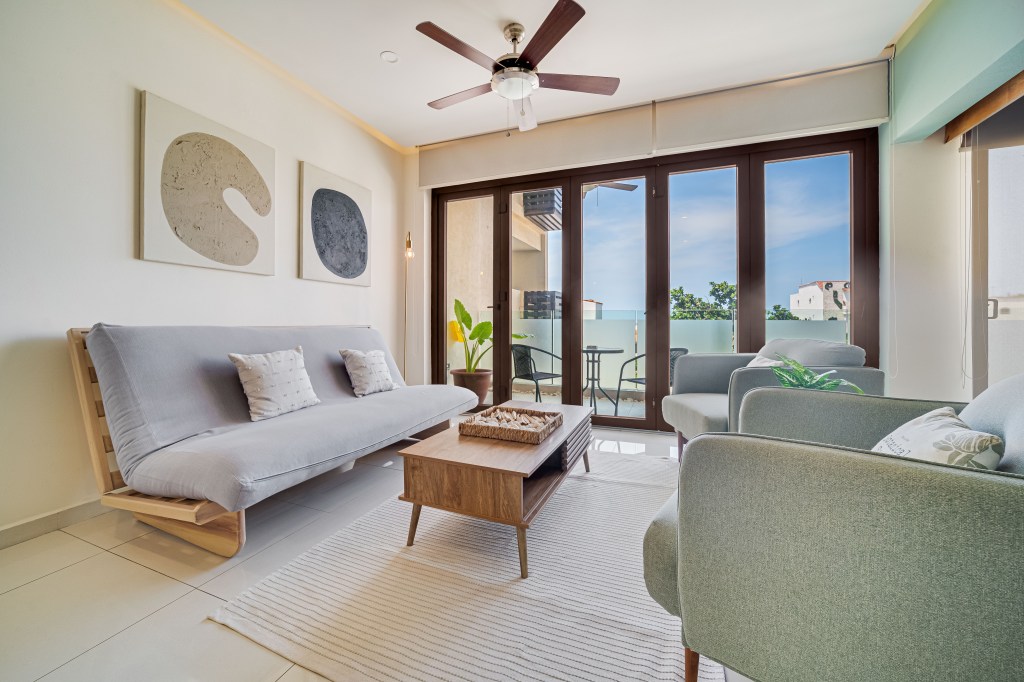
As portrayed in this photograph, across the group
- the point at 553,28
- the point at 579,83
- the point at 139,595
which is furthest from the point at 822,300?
the point at 139,595

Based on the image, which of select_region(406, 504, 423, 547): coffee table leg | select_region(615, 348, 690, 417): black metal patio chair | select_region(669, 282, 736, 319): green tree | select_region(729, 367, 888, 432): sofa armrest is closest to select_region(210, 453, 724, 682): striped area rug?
select_region(406, 504, 423, 547): coffee table leg

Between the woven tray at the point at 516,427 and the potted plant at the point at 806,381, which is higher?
the potted plant at the point at 806,381

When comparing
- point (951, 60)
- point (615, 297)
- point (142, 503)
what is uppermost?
point (951, 60)

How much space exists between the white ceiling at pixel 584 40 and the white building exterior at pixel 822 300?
4.94 feet

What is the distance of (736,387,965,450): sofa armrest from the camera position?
46.9 inches

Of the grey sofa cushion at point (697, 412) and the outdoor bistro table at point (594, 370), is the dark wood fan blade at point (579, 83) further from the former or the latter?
the outdoor bistro table at point (594, 370)

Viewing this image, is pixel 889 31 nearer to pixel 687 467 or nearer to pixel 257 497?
pixel 687 467

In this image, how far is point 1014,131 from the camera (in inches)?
83.0

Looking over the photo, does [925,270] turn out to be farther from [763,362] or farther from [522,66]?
[522,66]

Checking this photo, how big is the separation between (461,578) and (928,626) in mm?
1266

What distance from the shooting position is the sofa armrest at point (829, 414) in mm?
1190

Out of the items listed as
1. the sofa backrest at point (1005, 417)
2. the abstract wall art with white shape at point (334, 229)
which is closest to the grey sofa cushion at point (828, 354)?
the sofa backrest at point (1005, 417)

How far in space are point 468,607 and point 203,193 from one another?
2.69m

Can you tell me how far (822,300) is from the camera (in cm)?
311
